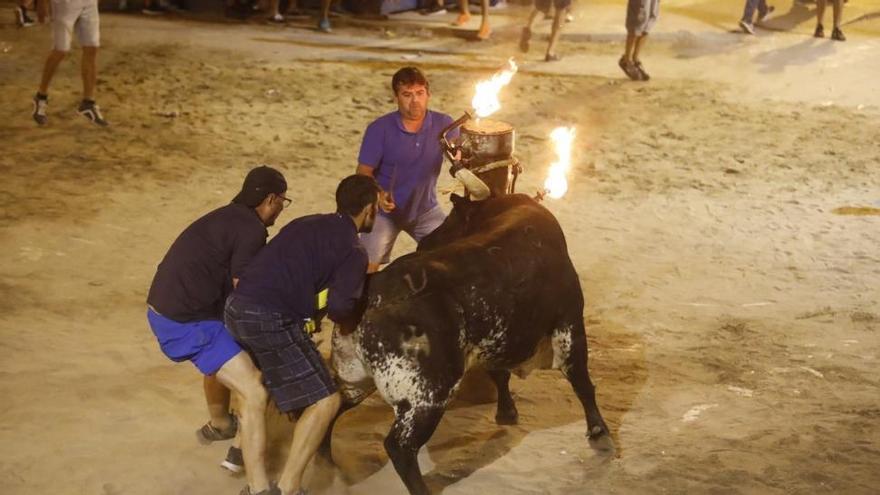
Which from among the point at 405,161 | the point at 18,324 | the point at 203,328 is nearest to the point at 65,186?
the point at 18,324

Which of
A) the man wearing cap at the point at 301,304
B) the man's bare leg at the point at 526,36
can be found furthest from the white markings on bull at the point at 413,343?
the man's bare leg at the point at 526,36

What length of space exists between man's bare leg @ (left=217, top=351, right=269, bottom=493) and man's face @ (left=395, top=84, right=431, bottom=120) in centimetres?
192

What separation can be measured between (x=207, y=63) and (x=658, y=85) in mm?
5482

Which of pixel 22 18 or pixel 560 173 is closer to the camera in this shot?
pixel 560 173

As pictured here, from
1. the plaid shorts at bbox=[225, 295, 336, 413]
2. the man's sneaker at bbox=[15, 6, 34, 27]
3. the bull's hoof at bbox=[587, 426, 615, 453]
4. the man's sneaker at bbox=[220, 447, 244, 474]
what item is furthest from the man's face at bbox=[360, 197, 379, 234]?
the man's sneaker at bbox=[15, 6, 34, 27]

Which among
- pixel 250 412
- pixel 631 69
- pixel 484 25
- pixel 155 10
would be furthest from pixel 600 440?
pixel 155 10

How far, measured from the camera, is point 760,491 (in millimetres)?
5359

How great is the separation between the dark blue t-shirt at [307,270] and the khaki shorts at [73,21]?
673 centimetres

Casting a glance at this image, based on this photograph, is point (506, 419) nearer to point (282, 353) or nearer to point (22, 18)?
point (282, 353)

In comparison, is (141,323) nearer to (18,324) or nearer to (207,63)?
(18,324)

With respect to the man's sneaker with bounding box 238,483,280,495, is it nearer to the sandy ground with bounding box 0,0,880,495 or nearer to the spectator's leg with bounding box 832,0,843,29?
the sandy ground with bounding box 0,0,880,495

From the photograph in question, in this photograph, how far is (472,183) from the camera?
5.75 m

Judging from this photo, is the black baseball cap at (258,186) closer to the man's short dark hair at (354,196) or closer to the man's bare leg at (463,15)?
the man's short dark hair at (354,196)

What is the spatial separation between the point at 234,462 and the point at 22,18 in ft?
37.0
